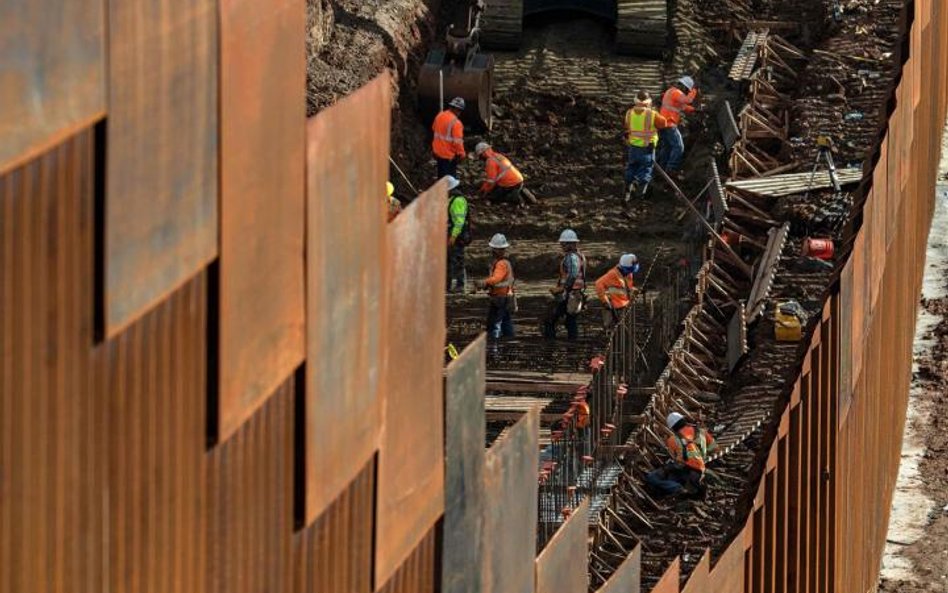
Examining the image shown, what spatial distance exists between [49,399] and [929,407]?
48.9ft

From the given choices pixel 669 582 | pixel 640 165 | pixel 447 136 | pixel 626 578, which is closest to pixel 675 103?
pixel 640 165

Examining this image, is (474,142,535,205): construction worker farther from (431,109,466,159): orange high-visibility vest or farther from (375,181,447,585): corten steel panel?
(375,181,447,585): corten steel panel

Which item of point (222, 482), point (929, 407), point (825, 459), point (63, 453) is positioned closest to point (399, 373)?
point (222, 482)

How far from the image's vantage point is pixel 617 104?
31.3 m

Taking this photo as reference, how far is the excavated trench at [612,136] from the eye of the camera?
2486cm

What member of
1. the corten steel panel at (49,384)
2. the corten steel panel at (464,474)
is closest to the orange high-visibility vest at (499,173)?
the corten steel panel at (464,474)

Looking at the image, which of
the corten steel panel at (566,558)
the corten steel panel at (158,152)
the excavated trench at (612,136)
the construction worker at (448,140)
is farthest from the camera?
the construction worker at (448,140)

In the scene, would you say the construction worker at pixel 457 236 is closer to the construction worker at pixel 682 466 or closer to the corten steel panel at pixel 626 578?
the construction worker at pixel 682 466

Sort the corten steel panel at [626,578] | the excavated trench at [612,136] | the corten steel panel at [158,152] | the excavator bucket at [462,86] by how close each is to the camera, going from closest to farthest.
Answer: the corten steel panel at [158,152] → the corten steel panel at [626,578] → the excavated trench at [612,136] → the excavator bucket at [462,86]

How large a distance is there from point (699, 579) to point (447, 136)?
18.8 metres

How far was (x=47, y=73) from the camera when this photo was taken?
4293mm

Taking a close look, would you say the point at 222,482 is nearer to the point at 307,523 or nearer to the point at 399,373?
the point at 307,523

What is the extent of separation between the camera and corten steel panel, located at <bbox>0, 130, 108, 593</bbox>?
13.9 feet

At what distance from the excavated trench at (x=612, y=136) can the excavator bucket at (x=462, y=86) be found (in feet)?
0.79
